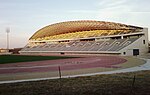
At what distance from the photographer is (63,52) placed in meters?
73.5

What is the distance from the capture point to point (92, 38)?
7656 centimetres

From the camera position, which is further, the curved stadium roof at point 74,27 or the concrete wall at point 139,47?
the curved stadium roof at point 74,27

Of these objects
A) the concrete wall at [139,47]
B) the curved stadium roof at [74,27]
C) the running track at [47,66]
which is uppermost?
the curved stadium roof at [74,27]

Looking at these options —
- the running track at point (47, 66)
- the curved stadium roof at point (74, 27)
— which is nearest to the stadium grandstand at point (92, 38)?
the curved stadium roof at point (74, 27)

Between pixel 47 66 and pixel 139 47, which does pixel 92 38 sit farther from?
pixel 47 66

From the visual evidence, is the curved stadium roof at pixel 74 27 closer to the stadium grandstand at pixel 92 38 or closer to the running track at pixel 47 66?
the stadium grandstand at pixel 92 38

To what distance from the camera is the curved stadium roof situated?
8189 centimetres

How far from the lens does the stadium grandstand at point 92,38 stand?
5512 cm

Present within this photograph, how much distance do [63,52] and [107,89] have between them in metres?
63.7

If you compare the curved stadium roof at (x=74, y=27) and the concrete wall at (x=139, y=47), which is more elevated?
the curved stadium roof at (x=74, y=27)

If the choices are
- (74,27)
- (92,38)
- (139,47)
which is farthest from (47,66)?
(74,27)

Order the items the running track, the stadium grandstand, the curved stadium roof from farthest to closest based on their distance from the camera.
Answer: the curved stadium roof < the stadium grandstand < the running track

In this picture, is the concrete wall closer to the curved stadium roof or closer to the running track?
the curved stadium roof

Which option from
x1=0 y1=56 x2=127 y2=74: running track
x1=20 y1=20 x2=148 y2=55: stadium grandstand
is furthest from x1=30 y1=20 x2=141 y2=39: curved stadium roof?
x1=0 y1=56 x2=127 y2=74: running track
